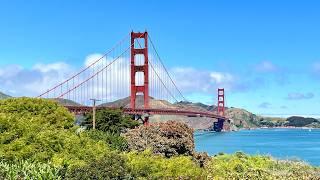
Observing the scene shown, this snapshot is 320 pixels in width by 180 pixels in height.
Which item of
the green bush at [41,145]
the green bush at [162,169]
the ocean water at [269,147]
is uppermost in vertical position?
the green bush at [41,145]

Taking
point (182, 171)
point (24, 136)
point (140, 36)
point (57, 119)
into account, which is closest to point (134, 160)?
point (182, 171)

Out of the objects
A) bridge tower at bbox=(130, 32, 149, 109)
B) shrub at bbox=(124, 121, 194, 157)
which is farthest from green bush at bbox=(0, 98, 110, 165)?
bridge tower at bbox=(130, 32, 149, 109)

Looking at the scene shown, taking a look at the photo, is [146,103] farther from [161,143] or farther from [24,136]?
[24,136]

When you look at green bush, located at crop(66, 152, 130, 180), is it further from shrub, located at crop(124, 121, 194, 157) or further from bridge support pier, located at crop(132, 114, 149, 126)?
bridge support pier, located at crop(132, 114, 149, 126)

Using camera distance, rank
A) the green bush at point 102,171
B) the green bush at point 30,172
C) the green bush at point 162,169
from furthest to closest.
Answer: the green bush at point 162,169, the green bush at point 30,172, the green bush at point 102,171

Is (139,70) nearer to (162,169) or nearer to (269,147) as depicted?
(269,147)

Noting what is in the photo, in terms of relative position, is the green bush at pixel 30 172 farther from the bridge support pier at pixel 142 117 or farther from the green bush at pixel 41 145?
the bridge support pier at pixel 142 117

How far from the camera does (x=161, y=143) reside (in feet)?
110

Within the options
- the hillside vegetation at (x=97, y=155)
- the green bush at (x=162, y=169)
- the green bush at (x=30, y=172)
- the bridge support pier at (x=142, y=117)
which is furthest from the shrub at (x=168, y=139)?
the bridge support pier at (x=142, y=117)

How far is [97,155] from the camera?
95.0 ft

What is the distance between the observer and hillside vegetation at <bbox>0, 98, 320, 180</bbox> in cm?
2042

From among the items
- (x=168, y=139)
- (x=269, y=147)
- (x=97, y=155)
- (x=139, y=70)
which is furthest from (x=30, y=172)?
(x=269, y=147)

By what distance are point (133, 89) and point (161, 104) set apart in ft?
49.2

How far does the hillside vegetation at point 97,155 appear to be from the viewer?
67.0 ft
